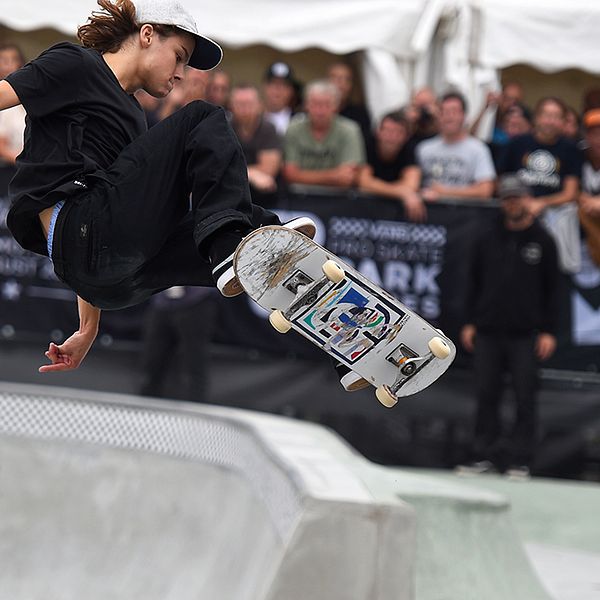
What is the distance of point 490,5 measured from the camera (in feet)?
38.8

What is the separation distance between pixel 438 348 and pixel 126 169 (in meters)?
1.41

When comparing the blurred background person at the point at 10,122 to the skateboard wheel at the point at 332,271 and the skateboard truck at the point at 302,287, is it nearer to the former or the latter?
the skateboard truck at the point at 302,287

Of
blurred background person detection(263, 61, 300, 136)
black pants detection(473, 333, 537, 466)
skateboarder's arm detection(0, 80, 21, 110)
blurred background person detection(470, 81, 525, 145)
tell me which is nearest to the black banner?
black pants detection(473, 333, 537, 466)

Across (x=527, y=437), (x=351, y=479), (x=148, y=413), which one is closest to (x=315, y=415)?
(x=527, y=437)

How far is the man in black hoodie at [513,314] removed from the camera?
1078 centimetres

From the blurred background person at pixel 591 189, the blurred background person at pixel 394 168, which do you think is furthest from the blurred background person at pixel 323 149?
the blurred background person at pixel 591 189

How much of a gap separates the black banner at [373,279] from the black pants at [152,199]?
5449 mm

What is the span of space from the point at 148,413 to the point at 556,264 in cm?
373

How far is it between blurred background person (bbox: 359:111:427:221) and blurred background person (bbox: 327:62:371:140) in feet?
0.88

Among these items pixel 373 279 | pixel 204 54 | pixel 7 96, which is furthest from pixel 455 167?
pixel 7 96

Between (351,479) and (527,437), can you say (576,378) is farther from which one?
(351,479)

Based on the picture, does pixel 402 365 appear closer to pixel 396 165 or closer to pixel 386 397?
pixel 386 397

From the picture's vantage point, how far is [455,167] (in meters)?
11.0

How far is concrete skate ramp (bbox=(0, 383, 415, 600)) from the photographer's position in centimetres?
649
